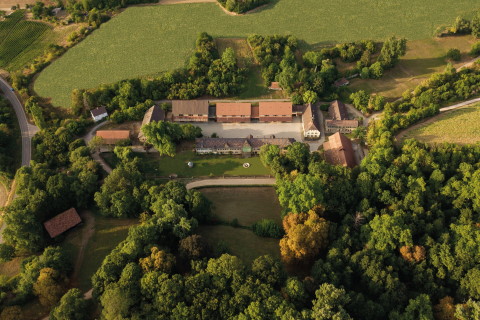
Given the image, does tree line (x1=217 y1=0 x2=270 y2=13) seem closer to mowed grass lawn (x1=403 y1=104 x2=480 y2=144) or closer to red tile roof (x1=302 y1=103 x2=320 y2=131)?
red tile roof (x1=302 y1=103 x2=320 y2=131)

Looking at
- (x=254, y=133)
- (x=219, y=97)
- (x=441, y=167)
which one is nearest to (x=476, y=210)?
(x=441, y=167)

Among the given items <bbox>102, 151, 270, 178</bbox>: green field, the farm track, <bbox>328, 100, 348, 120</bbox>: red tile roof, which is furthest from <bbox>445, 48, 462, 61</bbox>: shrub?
<bbox>102, 151, 270, 178</bbox>: green field

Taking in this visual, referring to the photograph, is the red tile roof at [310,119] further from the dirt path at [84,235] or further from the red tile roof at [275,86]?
the dirt path at [84,235]

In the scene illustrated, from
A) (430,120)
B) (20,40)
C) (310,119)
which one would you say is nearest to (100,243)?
(310,119)

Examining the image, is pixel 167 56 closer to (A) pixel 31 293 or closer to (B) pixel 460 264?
(A) pixel 31 293

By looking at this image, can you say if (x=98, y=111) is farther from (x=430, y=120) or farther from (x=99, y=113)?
(x=430, y=120)

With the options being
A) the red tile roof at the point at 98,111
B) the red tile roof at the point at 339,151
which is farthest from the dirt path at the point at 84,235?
the red tile roof at the point at 339,151
